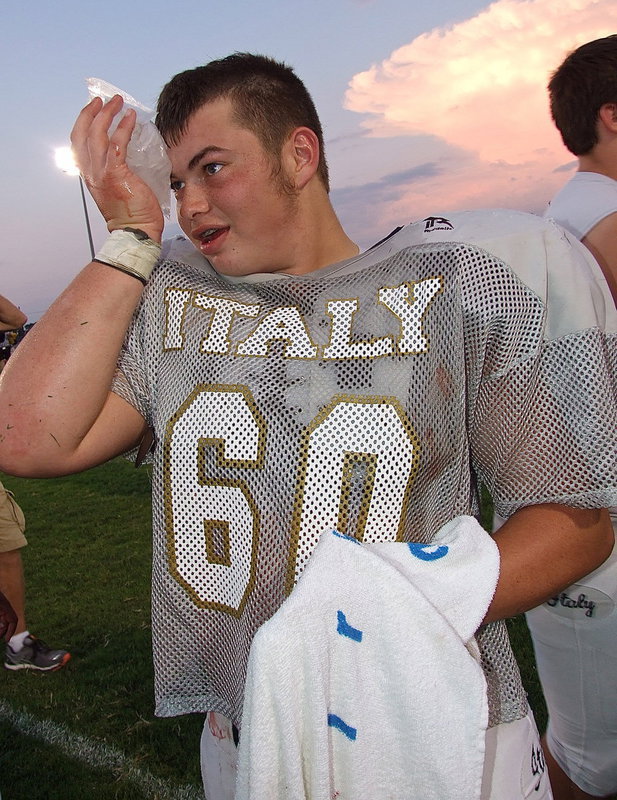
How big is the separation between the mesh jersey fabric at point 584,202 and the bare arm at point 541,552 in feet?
4.02

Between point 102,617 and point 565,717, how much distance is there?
12.3 feet

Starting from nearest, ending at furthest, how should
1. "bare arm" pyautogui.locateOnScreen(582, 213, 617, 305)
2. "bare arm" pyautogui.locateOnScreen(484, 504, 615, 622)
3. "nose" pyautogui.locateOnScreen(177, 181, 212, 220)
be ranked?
"bare arm" pyautogui.locateOnScreen(484, 504, 615, 622) → "nose" pyautogui.locateOnScreen(177, 181, 212, 220) → "bare arm" pyautogui.locateOnScreen(582, 213, 617, 305)

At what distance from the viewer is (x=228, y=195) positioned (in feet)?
5.41

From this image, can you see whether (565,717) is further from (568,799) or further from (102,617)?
(102,617)

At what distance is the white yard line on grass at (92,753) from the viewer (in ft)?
10.4

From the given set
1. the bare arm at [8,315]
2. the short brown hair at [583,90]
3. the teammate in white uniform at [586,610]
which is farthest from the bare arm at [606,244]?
the bare arm at [8,315]

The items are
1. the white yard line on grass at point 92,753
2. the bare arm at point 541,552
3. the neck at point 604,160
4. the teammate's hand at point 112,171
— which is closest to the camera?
the bare arm at point 541,552

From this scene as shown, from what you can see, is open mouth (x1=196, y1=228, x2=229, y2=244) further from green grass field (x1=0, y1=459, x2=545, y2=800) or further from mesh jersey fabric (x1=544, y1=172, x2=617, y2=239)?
green grass field (x1=0, y1=459, x2=545, y2=800)

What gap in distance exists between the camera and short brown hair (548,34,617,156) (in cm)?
248

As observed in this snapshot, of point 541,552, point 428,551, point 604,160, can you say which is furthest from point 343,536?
point 604,160

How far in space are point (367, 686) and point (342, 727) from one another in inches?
3.4

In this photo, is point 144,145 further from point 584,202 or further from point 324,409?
point 584,202

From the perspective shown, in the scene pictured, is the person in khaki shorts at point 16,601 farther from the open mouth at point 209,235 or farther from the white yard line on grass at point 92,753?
the open mouth at point 209,235

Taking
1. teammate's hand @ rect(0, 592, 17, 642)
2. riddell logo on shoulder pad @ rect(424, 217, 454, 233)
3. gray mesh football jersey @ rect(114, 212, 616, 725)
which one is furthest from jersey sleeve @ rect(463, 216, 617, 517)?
teammate's hand @ rect(0, 592, 17, 642)
